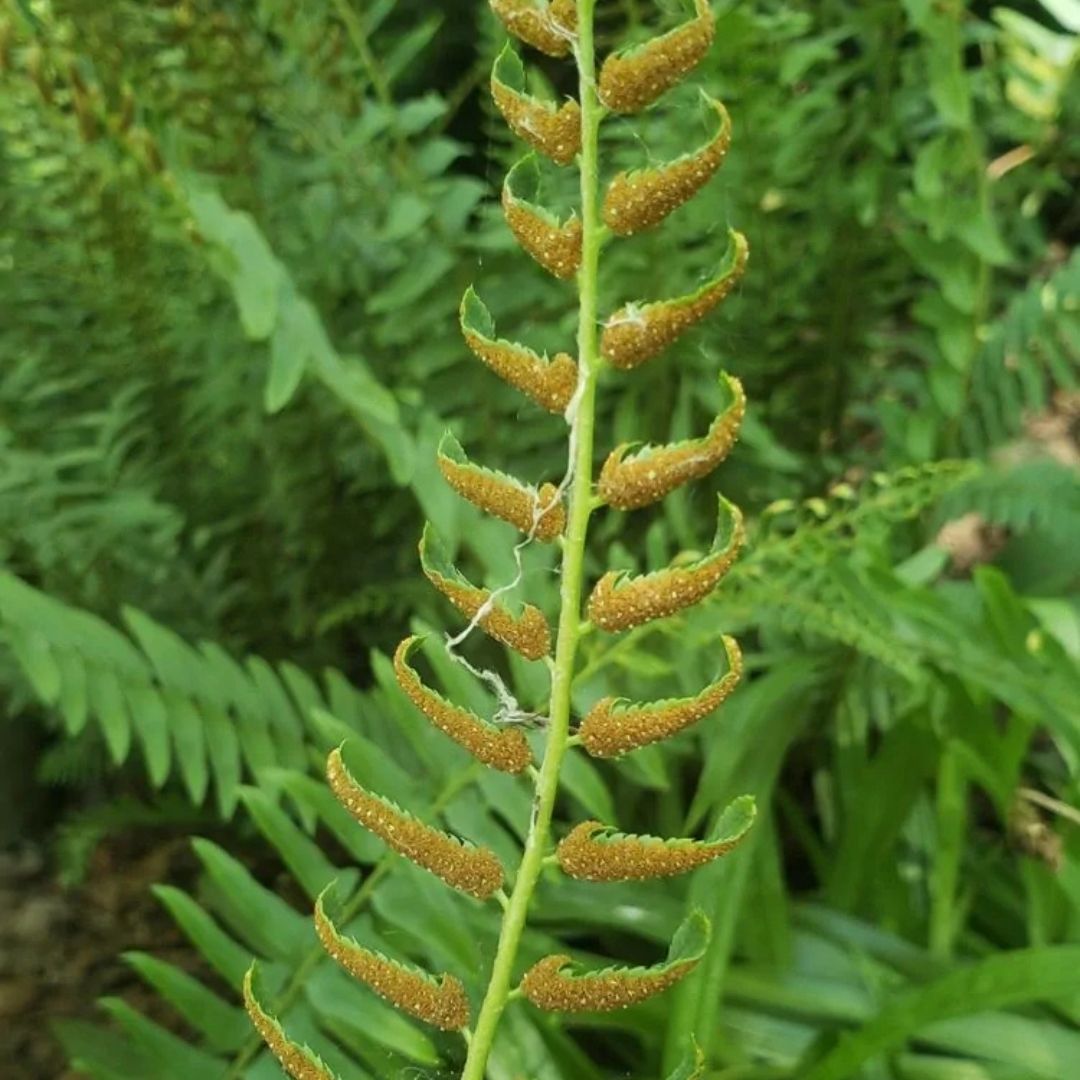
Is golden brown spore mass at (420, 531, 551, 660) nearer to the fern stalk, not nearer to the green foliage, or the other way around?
the fern stalk

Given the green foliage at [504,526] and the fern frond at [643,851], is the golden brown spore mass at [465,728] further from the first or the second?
the green foliage at [504,526]

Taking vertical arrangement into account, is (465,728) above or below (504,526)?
above

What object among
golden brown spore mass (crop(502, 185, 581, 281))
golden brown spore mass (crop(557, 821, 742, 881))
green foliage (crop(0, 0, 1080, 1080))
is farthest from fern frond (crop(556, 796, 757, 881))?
green foliage (crop(0, 0, 1080, 1080))

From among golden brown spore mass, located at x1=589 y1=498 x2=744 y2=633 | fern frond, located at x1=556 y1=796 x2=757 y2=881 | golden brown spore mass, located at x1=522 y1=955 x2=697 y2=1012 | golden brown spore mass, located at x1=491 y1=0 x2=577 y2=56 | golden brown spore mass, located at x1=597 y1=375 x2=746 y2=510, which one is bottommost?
golden brown spore mass, located at x1=522 y1=955 x2=697 y2=1012

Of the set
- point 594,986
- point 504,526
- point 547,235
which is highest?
point 547,235

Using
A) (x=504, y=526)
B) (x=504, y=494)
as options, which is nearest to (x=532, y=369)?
(x=504, y=494)

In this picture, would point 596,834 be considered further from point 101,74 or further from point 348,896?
point 101,74

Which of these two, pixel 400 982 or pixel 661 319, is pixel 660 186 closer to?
pixel 661 319
